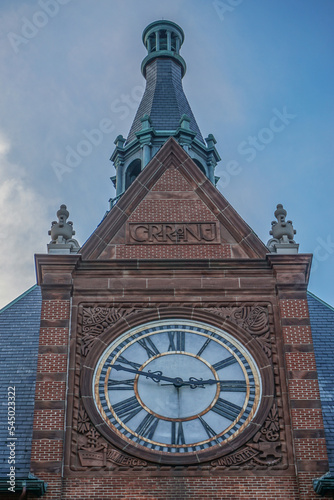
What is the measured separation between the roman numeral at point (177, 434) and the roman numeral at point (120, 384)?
121 centimetres

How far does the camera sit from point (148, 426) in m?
17.9

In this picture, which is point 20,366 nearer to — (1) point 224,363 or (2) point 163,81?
(1) point 224,363

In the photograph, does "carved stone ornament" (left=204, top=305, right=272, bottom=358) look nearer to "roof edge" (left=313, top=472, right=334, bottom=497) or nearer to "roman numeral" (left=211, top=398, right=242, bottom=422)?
"roman numeral" (left=211, top=398, right=242, bottom=422)

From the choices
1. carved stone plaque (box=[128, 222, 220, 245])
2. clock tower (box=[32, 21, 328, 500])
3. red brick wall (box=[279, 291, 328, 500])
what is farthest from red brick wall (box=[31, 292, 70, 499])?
red brick wall (box=[279, 291, 328, 500])

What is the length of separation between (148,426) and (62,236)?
5.08 m

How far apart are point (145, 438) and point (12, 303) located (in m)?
7.84

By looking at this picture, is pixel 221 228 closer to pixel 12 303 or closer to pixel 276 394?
pixel 276 394

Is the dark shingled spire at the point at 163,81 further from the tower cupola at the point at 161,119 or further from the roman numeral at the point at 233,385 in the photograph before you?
the roman numeral at the point at 233,385

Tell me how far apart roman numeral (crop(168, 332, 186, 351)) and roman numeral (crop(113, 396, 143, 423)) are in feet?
4.65

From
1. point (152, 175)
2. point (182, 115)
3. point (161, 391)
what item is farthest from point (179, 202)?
point (182, 115)

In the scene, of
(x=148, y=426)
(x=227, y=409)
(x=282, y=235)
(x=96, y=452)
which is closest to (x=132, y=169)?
(x=282, y=235)

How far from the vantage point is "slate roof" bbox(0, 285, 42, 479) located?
18.0 metres

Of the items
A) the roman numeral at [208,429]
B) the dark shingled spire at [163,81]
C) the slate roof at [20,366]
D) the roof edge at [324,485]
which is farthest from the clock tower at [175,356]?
the dark shingled spire at [163,81]

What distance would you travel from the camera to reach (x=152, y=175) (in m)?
22.1
